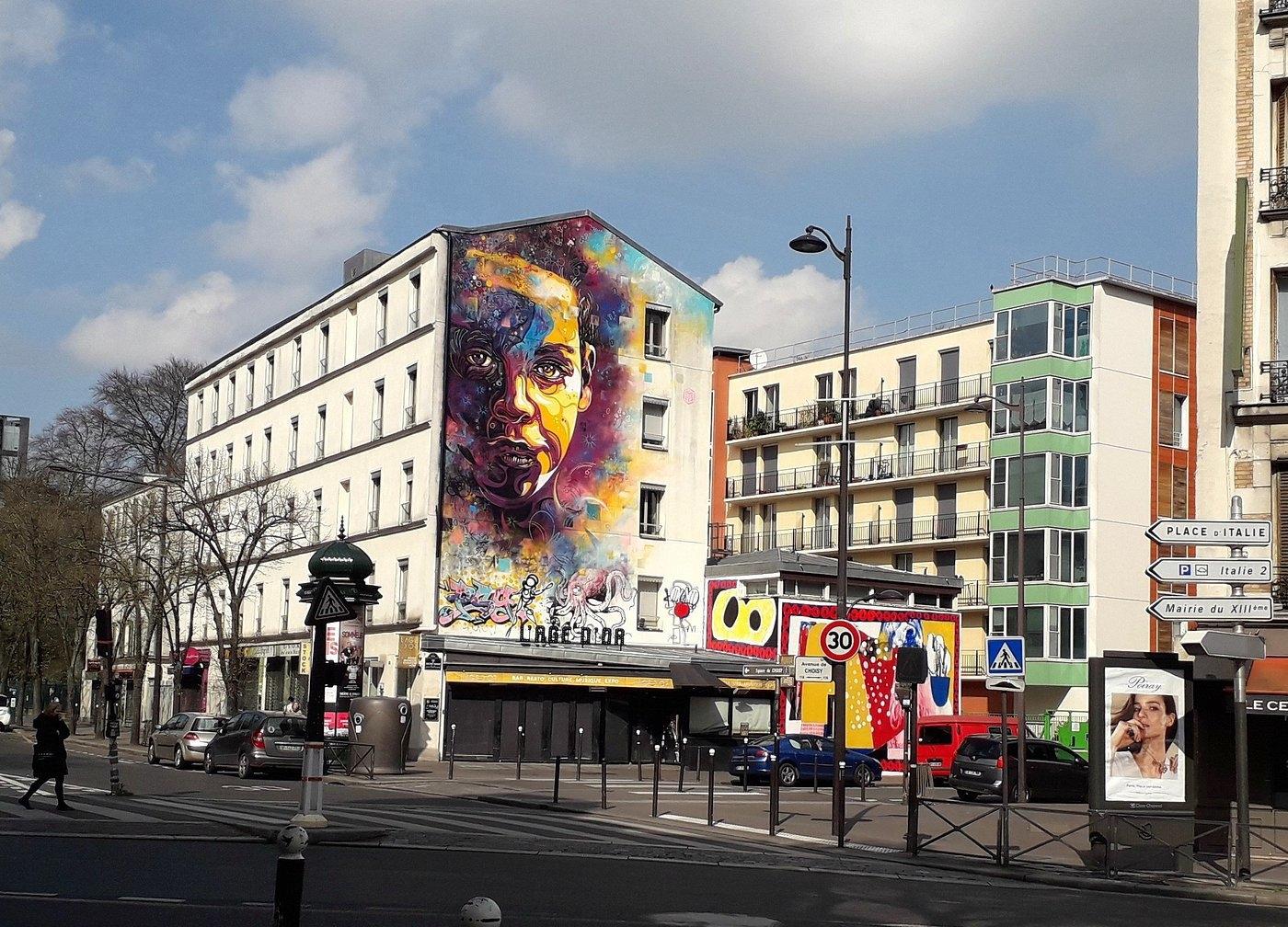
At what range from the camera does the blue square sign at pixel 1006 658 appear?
2334 centimetres

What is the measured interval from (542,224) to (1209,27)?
29.8 metres

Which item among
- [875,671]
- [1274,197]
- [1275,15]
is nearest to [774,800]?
[1274,197]

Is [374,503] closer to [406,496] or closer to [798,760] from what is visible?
[406,496]

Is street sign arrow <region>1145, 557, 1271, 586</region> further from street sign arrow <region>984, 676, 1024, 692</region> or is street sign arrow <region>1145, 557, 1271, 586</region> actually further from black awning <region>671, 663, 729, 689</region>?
black awning <region>671, 663, 729, 689</region>

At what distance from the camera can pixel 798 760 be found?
41188 millimetres

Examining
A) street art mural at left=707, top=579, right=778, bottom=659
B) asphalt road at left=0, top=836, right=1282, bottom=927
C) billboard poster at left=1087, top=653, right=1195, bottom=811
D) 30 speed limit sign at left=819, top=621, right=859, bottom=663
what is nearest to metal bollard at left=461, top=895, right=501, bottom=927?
asphalt road at left=0, top=836, right=1282, bottom=927

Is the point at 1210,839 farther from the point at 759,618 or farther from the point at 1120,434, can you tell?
the point at 1120,434

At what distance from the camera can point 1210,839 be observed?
61.2 feet

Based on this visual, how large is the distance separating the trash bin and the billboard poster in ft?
70.8

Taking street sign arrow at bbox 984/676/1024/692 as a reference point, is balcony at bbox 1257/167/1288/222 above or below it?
above

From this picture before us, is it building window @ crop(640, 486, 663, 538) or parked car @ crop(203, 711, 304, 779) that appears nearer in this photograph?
parked car @ crop(203, 711, 304, 779)

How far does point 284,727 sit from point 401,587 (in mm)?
15592

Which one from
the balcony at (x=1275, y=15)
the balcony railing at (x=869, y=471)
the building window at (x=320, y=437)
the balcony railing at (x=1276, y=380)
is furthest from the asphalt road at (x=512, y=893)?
the balcony railing at (x=869, y=471)

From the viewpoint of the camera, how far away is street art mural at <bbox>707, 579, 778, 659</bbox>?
5228 cm
